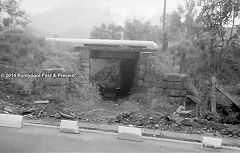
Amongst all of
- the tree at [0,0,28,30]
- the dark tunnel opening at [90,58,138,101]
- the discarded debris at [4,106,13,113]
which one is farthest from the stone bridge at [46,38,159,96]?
the discarded debris at [4,106,13,113]

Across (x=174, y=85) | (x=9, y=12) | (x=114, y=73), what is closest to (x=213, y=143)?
(x=174, y=85)

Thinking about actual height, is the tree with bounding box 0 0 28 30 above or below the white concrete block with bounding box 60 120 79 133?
above

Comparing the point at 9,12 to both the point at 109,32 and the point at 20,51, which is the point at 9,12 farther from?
the point at 109,32

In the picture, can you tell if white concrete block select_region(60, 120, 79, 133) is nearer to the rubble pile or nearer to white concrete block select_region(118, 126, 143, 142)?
white concrete block select_region(118, 126, 143, 142)

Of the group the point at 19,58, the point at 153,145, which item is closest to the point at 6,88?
the point at 19,58

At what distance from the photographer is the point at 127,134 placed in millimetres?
5609

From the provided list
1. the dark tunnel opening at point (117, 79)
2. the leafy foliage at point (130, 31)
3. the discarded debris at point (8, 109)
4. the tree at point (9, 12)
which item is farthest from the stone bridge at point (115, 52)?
the leafy foliage at point (130, 31)

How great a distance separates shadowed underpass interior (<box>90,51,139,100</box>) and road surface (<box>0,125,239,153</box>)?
8.59m

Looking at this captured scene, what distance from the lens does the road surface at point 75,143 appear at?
468 cm

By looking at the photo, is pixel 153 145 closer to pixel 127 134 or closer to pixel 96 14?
pixel 127 134

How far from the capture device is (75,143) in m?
5.06

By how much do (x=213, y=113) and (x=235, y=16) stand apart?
12.1 ft

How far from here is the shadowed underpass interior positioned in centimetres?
1408

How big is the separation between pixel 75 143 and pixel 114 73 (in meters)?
16.0
